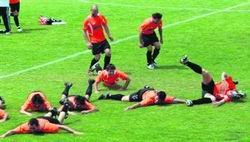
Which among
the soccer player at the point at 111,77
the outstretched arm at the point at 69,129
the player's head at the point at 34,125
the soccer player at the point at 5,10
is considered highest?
the soccer player at the point at 5,10

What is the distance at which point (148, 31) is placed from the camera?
89.5 feet

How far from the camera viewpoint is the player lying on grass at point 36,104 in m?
20.6

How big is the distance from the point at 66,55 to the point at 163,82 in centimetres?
641

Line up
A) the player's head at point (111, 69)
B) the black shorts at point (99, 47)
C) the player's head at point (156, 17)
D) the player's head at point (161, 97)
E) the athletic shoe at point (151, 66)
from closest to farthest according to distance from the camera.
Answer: the player's head at point (161, 97) < the player's head at point (111, 69) < the black shorts at point (99, 47) < the player's head at point (156, 17) < the athletic shoe at point (151, 66)

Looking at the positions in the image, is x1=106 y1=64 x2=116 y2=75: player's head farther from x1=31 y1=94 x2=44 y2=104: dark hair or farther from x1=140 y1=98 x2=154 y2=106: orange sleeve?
x1=31 y1=94 x2=44 y2=104: dark hair

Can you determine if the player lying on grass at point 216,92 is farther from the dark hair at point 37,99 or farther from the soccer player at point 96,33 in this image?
the soccer player at point 96,33

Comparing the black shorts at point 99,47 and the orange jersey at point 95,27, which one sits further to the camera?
the black shorts at point 99,47

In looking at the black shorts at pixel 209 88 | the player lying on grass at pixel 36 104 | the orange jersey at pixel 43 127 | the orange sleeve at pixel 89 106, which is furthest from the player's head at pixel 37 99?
the black shorts at pixel 209 88

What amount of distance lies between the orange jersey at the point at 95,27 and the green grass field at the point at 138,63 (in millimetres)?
1358

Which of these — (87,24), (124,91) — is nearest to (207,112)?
(124,91)

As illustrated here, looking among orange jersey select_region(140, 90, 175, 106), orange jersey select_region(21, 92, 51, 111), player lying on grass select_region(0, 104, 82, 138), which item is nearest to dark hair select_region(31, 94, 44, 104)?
orange jersey select_region(21, 92, 51, 111)

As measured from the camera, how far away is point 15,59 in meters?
29.3

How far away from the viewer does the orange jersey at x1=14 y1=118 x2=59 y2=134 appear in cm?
1831

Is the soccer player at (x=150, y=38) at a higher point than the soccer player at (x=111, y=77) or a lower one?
higher
